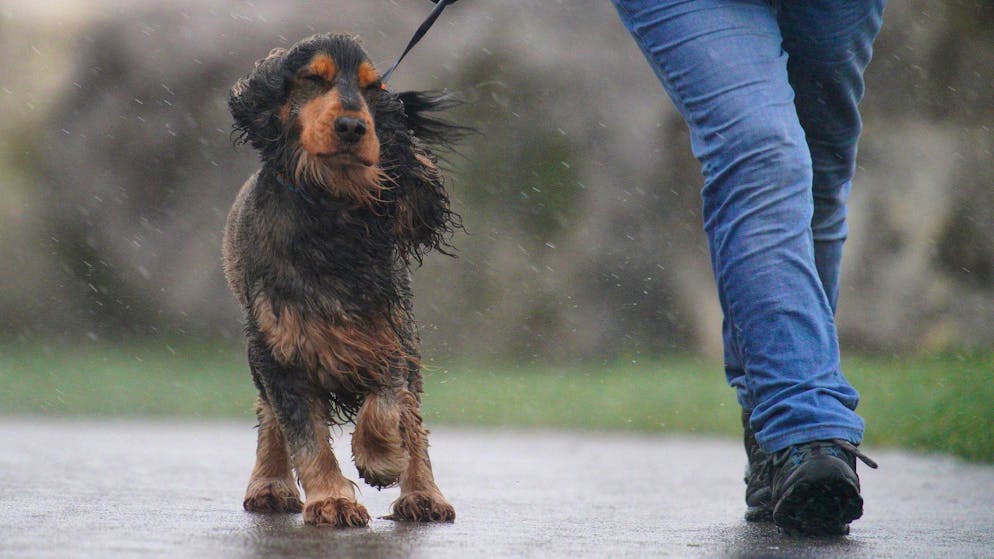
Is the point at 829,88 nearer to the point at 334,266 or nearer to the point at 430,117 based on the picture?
the point at 430,117

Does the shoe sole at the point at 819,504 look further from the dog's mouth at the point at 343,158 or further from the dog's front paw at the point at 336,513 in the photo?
the dog's mouth at the point at 343,158

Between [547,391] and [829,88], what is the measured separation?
7689 millimetres

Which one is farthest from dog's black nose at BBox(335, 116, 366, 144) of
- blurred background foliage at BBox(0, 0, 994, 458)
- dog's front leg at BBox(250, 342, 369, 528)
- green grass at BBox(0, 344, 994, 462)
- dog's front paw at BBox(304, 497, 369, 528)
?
blurred background foliage at BBox(0, 0, 994, 458)

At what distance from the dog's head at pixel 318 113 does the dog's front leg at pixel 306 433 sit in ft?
1.83

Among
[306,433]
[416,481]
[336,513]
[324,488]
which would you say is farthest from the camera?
[416,481]

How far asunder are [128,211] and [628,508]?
10938mm

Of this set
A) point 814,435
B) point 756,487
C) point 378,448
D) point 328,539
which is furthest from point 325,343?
point 814,435

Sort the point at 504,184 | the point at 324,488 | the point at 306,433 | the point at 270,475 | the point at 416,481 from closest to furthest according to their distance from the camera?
the point at 324,488 → the point at 306,433 → the point at 416,481 → the point at 270,475 → the point at 504,184

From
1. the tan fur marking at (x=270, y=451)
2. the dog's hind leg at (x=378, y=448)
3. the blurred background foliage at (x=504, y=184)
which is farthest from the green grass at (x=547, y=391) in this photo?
the dog's hind leg at (x=378, y=448)

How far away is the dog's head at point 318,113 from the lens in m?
3.87

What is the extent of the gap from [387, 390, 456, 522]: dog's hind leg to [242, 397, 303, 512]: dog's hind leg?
0.44m

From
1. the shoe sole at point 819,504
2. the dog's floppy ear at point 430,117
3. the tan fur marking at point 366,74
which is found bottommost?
the shoe sole at point 819,504

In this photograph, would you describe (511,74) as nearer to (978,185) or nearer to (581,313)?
(581,313)

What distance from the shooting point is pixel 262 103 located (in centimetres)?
415
